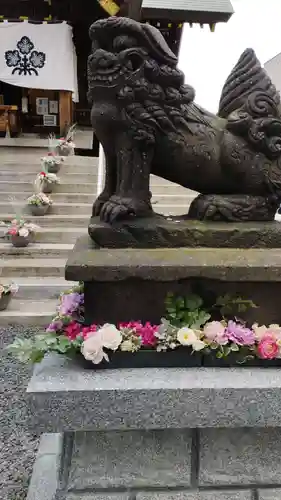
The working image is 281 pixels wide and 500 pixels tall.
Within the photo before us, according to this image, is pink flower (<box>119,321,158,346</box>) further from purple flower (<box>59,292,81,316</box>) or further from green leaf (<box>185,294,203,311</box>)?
purple flower (<box>59,292,81,316</box>)

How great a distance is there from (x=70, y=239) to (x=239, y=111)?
377 cm

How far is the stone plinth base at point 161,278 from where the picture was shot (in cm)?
186

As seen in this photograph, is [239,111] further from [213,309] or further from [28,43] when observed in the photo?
[28,43]

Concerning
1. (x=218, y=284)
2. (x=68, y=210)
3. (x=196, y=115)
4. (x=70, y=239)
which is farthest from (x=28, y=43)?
(x=218, y=284)

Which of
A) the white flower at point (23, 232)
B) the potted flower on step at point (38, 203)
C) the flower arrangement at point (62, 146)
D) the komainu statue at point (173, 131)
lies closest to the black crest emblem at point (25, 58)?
the flower arrangement at point (62, 146)

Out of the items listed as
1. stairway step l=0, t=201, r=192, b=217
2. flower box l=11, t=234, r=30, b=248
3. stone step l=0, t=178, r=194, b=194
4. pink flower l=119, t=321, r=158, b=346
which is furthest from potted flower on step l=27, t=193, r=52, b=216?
pink flower l=119, t=321, r=158, b=346

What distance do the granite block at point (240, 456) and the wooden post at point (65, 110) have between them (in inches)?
320

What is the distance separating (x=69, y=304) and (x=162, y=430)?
664 millimetres

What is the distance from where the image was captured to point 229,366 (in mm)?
1943

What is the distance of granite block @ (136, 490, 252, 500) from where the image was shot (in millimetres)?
1904

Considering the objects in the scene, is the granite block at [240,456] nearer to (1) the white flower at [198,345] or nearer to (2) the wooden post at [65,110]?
→ (1) the white flower at [198,345]

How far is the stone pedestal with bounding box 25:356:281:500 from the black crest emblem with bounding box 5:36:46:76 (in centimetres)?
725

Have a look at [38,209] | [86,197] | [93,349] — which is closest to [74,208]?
[86,197]

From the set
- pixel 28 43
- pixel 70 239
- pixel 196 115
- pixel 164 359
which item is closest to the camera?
pixel 164 359
